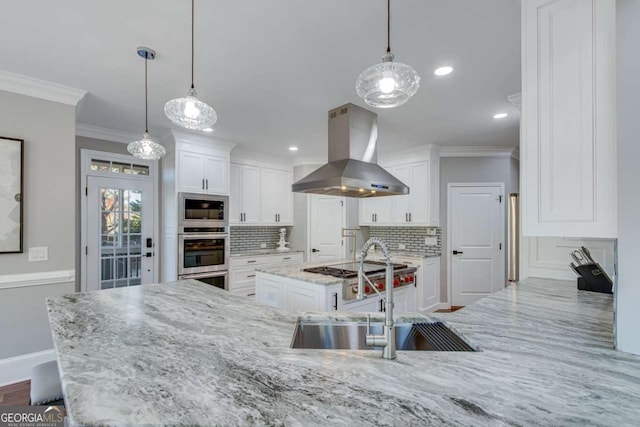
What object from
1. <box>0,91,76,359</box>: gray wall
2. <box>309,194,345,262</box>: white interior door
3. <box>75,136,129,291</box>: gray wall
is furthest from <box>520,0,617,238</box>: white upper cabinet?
<box>75,136,129,291</box>: gray wall

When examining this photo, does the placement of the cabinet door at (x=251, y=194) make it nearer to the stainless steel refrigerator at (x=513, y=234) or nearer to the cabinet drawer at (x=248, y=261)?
the cabinet drawer at (x=248, y=261)

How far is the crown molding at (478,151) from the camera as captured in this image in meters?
4.68

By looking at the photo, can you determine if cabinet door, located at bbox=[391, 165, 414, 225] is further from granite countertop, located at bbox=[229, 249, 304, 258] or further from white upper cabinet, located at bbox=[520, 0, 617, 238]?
white upper cabinet, located at bbox=[520, 0, 617, 238]

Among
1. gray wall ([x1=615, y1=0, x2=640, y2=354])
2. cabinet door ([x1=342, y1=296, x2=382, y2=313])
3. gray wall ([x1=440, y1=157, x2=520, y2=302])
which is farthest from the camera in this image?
gray wall ([x1=440, y1=157, x2=520, y2=302])

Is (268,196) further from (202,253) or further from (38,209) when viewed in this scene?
(38,209)

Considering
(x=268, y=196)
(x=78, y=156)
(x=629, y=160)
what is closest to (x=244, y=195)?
(x=268, y=196)

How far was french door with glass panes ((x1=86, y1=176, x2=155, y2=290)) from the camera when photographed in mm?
3678

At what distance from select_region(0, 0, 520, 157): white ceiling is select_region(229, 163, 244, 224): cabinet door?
1601 mm

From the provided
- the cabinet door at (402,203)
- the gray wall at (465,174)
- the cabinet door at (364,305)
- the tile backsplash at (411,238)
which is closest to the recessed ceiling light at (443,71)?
the cabinet door at (364,305)

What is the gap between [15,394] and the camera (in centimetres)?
240

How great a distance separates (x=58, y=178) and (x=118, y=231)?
127cm

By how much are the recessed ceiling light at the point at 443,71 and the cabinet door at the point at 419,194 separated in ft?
7.76

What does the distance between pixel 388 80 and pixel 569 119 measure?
729mm

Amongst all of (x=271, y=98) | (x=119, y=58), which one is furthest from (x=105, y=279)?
(x=271, y=98)
